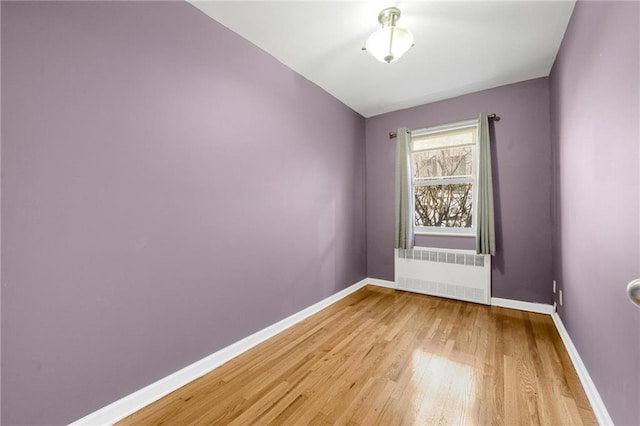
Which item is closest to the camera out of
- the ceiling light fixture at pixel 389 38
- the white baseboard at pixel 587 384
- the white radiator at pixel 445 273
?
the white baseboard at pixel 587 384

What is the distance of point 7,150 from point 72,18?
75 centimetres

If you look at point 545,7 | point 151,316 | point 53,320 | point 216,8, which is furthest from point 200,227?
point 545,7

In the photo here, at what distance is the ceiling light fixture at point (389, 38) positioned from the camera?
1833 millimetres

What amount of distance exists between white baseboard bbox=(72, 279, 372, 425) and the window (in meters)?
2.31

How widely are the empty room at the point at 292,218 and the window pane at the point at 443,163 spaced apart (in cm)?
5

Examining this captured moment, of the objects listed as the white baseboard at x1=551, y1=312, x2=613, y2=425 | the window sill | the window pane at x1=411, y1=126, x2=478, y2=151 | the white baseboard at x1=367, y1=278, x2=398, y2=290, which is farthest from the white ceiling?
the white baseboard at x1=367, y1=278, x2=398, y2=290

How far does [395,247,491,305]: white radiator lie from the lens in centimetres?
311

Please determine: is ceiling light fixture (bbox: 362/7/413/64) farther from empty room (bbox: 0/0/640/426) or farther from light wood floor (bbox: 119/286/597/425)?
light wood floor (bbox: 119/286/597/425)

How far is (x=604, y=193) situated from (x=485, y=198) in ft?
5.64

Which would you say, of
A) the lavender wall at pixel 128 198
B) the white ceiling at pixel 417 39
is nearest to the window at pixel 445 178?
the white ceiling at pixel 417 39

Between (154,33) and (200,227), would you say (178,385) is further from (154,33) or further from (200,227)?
(154,33)

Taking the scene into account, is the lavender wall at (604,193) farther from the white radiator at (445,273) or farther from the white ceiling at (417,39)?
the white radiator at (445,273)

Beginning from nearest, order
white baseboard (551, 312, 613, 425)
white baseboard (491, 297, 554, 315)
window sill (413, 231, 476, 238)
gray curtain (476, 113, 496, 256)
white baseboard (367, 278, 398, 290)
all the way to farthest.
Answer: white baseboard (551, 312, 613, 425), white baseboard (491, 297, 554, 315), gray curtain (476, 113, 496, 256), window sill (413, 231, 476, 238), white baseboard (367, 278, 398, 290)

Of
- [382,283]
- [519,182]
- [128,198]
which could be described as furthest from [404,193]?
[128,198]
